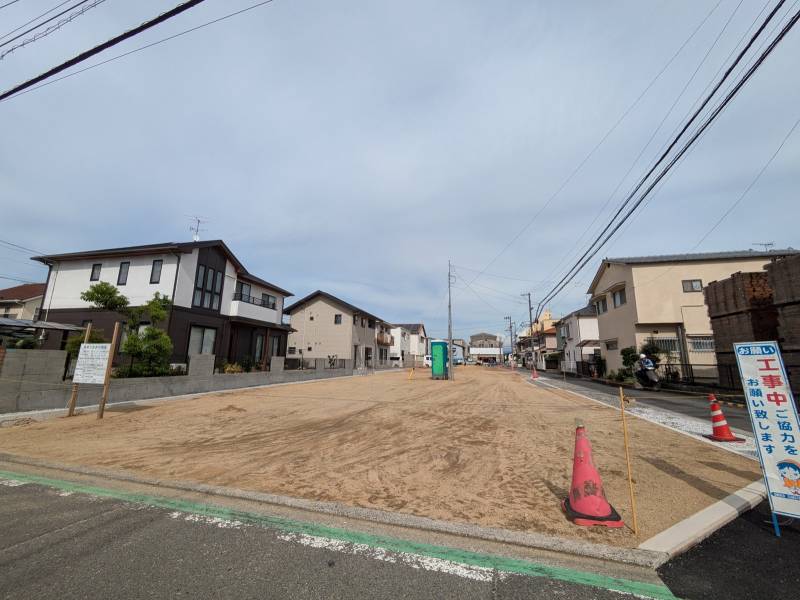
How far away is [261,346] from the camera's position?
2473 centimetres

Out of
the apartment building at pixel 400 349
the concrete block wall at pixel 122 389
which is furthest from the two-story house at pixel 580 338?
the concrete block wall at pixel 122 389

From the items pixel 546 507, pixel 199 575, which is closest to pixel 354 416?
pixel 546 507

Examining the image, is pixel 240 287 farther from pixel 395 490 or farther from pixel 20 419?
pixel 395 490

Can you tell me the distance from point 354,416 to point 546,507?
21.3ft

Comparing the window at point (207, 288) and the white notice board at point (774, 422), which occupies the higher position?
the window at point (207, 288)

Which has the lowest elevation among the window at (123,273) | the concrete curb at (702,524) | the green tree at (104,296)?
the concrete curb at (702,524)

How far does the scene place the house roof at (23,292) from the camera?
29.9m

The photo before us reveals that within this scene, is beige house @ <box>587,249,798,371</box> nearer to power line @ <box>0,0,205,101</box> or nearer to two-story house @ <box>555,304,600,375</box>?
two-story house @ <box>555,304,600,375</box>

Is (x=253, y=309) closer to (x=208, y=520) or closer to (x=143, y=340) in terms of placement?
(x=143, y=340)

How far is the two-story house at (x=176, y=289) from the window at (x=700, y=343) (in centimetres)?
2591

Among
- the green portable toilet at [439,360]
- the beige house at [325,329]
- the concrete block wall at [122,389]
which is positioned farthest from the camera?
the beige house at [325,329]

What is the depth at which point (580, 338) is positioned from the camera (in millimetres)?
37219

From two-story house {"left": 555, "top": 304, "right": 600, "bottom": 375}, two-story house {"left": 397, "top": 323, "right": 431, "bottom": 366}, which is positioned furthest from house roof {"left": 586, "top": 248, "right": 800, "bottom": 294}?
two-story house {"left": 397, "top": 323, "right": 431, "bottom": 366}

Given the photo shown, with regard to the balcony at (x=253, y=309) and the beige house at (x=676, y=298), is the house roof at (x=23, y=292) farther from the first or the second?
the beige house at (x=676, y=298)
